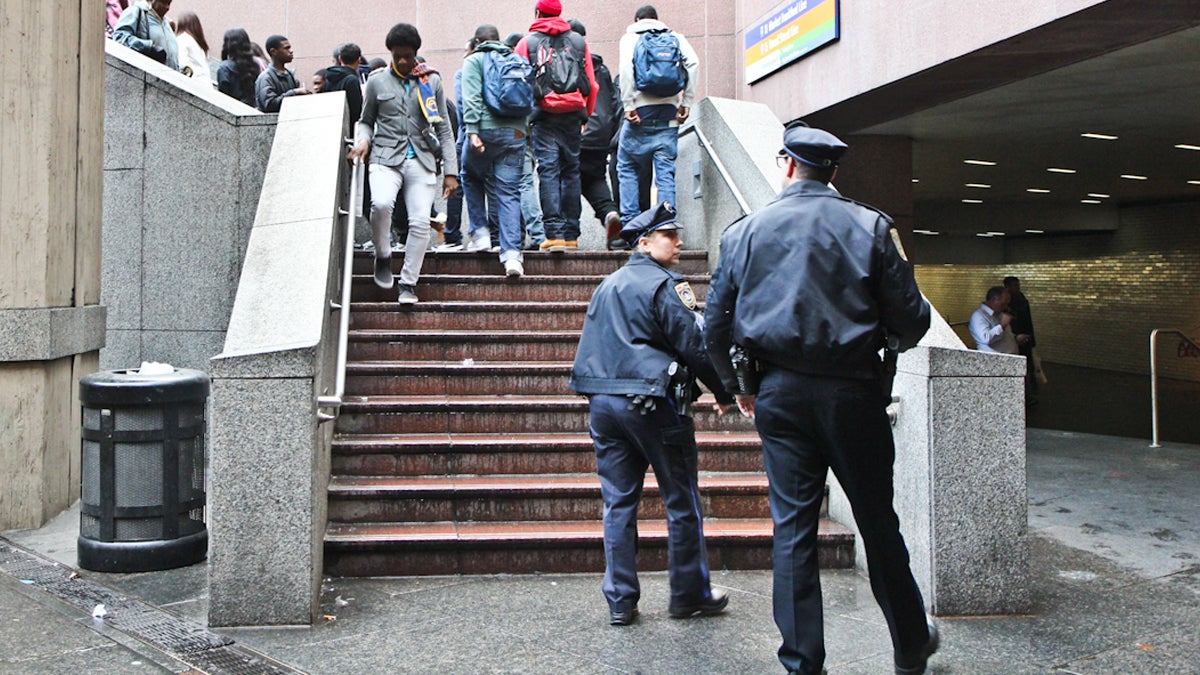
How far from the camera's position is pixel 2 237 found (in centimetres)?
716

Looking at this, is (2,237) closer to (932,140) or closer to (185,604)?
(185,604)

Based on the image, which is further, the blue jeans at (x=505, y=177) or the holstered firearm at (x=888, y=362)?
the blue jeans at (x=505, y=177)

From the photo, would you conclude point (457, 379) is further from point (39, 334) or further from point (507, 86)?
point (39, 334)

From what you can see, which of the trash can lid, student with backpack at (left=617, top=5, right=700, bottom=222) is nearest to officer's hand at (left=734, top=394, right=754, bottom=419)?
the trash can lid

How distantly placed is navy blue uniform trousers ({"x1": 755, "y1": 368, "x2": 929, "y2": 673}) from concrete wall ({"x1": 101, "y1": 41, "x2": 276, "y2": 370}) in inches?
233

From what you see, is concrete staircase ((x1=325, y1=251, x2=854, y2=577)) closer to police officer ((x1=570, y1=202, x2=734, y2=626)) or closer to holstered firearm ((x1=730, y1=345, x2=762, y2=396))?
police officer ((x1=570, y1=202, x2=734, y2=626))

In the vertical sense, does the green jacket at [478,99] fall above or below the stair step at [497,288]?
above

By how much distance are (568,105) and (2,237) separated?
4.42 m

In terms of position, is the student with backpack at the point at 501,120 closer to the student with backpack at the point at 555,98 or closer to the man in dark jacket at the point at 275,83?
the student with backpack at the point at 555,98

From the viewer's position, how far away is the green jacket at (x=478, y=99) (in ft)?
29.2

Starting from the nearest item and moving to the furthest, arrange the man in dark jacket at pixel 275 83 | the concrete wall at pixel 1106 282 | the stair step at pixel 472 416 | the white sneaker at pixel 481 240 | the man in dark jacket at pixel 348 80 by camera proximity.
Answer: the stair step at pixel 472 416 < the white sneaker at pixel 481 240 < the man in dark jacket at pixel 348 80 < the man in dark jacket at pixel 275 83 < the concrete wall at pixel 1106 282

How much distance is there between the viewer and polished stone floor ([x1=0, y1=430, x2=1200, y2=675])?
4.68 m

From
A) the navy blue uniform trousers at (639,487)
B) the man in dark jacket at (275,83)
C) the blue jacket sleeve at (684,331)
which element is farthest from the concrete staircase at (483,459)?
the man in dark jacket at (275,83)

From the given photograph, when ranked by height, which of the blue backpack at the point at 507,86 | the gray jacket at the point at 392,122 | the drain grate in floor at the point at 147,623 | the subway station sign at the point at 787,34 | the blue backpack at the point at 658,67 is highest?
the subway station sign at the point at 787,34
